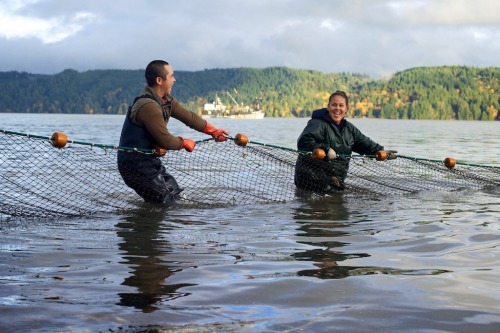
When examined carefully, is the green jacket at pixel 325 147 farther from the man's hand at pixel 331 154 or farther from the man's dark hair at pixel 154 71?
the man's dark hair at pixel 154 71

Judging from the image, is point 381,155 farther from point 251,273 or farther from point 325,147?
point 251,273

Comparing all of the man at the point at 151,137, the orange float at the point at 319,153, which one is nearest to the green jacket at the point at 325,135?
the orange float at the point at 319,153

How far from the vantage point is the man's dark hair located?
340 inches

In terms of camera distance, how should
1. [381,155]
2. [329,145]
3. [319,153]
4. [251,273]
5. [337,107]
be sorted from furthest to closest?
[381,155] → [329,145] → [337,107] → [319,153] → [251,273]

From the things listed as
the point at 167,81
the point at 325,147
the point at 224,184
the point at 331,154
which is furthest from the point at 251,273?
the point at 224,184

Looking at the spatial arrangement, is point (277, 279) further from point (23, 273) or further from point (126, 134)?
point (126, 134)

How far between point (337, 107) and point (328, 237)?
3.89m

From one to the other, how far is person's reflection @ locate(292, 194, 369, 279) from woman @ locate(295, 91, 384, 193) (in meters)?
0.30

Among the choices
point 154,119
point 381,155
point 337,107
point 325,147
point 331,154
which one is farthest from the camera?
point 381,155

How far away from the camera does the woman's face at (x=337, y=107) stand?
412 inches

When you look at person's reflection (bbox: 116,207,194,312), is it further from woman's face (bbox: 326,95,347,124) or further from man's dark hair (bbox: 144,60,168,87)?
woman's face (bbox: 326,95,347,124)

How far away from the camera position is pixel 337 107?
10477 mm

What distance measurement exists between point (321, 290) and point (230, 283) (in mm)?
703

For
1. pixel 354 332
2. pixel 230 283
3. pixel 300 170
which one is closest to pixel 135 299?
pixel 230 283
